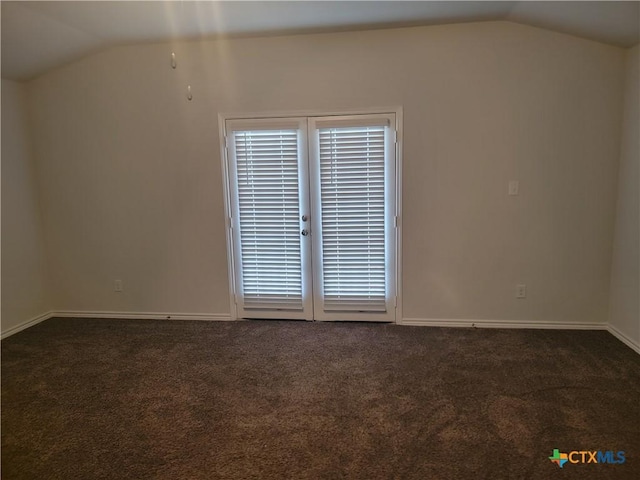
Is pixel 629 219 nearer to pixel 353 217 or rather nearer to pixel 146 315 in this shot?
pixel 353 217

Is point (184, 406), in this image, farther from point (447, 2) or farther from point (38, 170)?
point (447, 2)

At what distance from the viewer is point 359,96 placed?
10.8 ft

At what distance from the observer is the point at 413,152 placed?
3309 millimetres

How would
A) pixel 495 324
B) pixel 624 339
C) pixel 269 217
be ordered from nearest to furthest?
1. pixel 624 339
2. pixel 495 324
3. pixel 269 217

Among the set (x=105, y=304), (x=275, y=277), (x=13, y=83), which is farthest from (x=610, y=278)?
(x=13, y=83)

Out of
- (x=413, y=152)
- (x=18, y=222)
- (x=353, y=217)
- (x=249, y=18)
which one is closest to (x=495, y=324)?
(x=353, y=217)

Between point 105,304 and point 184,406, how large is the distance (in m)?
2.13

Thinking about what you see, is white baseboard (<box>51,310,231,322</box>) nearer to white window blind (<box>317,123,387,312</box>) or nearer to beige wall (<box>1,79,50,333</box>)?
beige wall (<box>1,79,50,333</box>)

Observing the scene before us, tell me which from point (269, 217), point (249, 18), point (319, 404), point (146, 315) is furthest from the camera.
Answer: point (146, 315)

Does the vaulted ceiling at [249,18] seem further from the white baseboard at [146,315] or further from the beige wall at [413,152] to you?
the white baseboard at [146,315]

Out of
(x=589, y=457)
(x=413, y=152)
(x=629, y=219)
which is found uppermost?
(x=413, y=152)

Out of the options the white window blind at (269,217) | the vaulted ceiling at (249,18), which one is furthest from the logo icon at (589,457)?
the vaulted ceiling at (249,18)

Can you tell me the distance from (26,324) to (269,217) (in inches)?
104

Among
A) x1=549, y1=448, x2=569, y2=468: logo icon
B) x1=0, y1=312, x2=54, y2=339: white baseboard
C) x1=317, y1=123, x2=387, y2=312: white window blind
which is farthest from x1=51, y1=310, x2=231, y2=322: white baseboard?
x1=549, y1=448, x2=569, y2=468: logo icon
